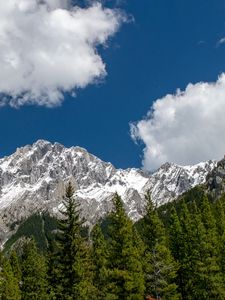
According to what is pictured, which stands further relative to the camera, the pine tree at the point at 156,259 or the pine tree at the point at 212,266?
the pine tree at the point at 212,266

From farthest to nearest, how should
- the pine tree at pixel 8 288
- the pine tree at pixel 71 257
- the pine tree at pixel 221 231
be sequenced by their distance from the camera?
the pine tree at pixel 8 288, the pine tree at pixel 221 231, the pine tree at pixel 71 257

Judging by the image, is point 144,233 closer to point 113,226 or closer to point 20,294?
point 113,226

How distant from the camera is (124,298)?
49.2 meters

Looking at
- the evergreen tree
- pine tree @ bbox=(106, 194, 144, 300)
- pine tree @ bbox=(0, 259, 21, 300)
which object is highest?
the evergreen tree

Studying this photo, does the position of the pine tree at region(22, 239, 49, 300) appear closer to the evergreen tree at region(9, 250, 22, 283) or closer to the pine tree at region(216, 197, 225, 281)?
the evergreen tree at region(9, 250, 22, 283)

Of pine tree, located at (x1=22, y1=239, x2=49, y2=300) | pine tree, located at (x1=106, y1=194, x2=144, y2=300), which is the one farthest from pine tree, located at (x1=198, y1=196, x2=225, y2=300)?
pine tree, located at (x1=22, y1=239, x2=49, y2=300)

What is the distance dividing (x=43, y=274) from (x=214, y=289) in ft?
83.3

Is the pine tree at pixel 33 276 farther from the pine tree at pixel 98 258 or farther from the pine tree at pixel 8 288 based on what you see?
the pine tree at pixel 98 258

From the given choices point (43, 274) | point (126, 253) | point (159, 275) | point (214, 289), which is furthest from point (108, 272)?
point (43, 274)

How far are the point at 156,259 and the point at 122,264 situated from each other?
6.87 meters

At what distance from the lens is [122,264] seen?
50.2 metres

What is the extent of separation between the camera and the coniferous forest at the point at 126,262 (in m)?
49.3

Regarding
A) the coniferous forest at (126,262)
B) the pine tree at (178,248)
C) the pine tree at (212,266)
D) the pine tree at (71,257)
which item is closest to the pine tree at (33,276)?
the coniferous forest at (126,262)

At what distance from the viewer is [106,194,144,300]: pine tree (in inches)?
1928
